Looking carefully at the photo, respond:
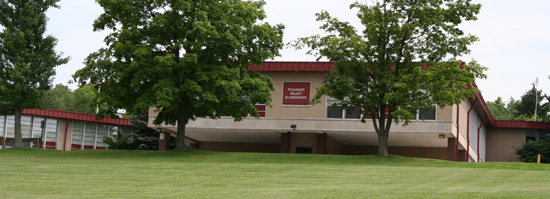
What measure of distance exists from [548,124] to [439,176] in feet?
108

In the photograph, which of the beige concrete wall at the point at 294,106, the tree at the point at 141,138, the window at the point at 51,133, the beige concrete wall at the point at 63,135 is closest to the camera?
the beige concrete wall at the point at 294,106

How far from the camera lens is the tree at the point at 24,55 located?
34125 mm

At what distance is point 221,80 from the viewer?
29.1 m

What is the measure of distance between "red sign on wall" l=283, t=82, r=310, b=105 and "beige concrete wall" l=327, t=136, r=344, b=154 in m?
3.17

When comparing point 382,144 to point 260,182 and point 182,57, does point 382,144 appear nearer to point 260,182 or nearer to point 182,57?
point 182,57

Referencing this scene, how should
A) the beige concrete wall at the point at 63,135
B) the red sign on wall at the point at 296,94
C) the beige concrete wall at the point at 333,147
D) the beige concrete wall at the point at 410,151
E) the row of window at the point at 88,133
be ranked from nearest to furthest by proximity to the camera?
the red sign on wall at the point at 296,94, the beige concrete wall at the point at 333,147, the beige concrete wall at the point at 410,151, the beige concrete wall at the point at 63,135, the row of window at the point at 88,133

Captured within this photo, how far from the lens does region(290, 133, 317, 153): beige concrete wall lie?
129 ft

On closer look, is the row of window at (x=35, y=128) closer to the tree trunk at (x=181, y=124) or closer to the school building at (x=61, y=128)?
the school building at (x=61, y=128)

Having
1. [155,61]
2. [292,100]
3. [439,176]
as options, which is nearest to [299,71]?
[292,100]

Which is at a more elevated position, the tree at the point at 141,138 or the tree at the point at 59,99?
the tree at the point at 59,99

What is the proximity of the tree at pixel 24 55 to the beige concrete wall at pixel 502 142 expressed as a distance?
3210cm

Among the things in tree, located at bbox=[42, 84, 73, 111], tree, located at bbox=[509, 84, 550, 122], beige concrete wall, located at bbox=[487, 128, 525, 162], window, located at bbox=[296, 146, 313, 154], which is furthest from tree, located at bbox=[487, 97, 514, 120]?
window, located at bbox=[296, 146, 313, 154]

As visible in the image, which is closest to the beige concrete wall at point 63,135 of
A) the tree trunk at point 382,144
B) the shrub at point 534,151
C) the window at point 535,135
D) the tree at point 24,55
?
the tree at point 24,55

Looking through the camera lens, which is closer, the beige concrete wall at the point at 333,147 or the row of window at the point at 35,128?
the beige concrete wall at the point at 333,147
